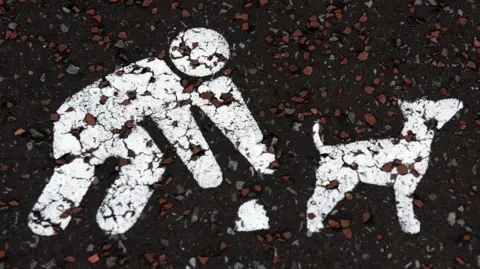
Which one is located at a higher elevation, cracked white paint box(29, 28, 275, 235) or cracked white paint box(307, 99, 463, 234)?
cracked white paint box(29, 28, 275, 235)

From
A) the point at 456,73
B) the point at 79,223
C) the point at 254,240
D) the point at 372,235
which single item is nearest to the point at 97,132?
the point at 79,223

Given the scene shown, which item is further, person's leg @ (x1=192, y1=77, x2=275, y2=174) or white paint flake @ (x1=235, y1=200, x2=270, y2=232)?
person's leg @ (x1=192, y1=77, x2=275, y2=174)

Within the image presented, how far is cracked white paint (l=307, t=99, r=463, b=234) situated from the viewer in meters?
2.72

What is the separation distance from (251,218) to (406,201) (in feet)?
2.76

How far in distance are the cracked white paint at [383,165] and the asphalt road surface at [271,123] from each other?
0.10 feet

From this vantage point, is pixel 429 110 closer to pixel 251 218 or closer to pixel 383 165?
pixel 383 165

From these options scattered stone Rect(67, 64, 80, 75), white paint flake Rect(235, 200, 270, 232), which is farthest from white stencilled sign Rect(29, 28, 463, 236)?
scattered stone Rect(67, 64, 80, 75)

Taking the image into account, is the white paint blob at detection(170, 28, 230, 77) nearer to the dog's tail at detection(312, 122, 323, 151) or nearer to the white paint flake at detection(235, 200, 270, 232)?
the dog's tail at detection(312, 122, 323, 151)

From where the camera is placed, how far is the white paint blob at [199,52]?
9.88 feet

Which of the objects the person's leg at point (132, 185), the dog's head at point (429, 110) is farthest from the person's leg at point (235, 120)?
the dog's head at point (429, 110)

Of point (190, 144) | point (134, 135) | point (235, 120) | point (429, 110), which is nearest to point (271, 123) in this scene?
point (235, 120)

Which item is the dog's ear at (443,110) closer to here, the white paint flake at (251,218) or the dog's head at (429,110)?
the dog's head at (429,110)

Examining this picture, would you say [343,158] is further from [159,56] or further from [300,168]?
[159,56]

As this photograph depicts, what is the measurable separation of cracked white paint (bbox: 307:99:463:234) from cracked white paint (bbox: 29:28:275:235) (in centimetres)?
33
